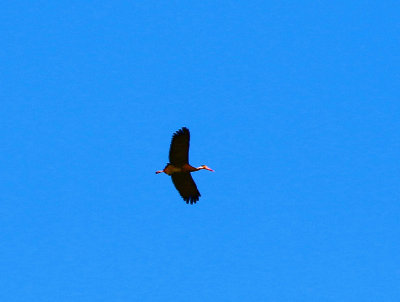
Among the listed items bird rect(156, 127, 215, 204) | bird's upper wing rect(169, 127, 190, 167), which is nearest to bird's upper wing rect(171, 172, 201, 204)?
bird rect(156, 127, 215, 204)

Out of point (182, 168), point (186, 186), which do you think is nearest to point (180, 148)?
point (182, 168)

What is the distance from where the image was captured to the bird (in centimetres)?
4728

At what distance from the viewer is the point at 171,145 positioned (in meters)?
47.4

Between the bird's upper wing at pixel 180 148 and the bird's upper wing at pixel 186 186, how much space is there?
124 cm

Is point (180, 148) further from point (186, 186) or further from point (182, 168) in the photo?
point (186, 186)

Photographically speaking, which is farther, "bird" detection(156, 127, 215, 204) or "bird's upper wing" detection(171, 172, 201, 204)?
"bird's upper wing" detection(171, 172, 201, 204)

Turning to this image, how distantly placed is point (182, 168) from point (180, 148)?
1488 millimetres

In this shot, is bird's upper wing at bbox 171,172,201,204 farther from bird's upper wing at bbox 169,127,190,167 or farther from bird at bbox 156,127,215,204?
bird's upper wing at bbox 169,127,190,167

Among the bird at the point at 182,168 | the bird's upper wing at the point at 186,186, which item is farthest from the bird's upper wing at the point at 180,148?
the bird's upper wing at the point at 186,186

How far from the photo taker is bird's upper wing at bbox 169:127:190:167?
155ft

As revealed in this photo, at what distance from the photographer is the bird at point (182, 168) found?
4728 cm

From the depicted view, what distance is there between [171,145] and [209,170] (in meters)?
4.39

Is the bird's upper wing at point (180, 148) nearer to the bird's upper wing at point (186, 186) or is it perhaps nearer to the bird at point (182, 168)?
the bird at point (182, 168)

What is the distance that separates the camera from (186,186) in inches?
1977
